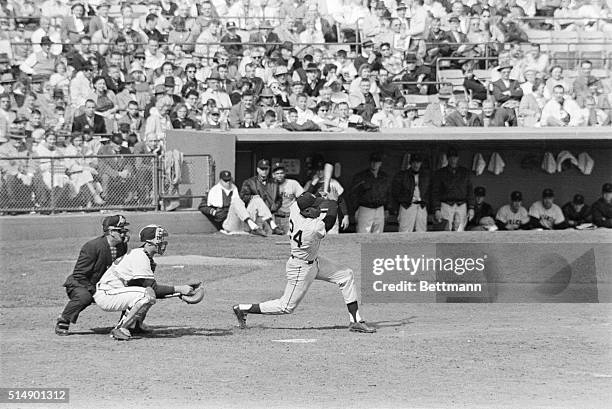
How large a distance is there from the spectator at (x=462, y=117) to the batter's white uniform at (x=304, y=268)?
9.24 meters

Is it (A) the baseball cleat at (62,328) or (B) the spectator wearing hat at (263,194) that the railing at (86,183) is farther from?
(A) the baseball cleat at (62,328)

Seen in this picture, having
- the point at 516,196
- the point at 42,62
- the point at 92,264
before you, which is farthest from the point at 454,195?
the point at 92,264

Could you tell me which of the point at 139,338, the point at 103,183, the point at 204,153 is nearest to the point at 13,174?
the point at 103,183

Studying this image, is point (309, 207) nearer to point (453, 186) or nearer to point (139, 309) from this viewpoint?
point (139, 309)

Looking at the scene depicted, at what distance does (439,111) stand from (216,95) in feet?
13.0

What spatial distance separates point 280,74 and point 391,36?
→ 2546 mm

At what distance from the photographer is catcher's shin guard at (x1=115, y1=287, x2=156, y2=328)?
35.3 feet

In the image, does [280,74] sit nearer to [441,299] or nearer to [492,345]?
[441,299]

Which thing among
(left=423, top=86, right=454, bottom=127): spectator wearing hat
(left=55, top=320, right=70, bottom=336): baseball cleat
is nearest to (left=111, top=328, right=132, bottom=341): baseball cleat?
(left=55, top=320, right=70, bottom=336): baseball cleat

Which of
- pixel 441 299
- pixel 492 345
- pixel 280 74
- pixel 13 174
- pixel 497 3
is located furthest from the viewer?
pixel 497 3

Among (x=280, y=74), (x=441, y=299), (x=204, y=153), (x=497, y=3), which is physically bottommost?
(x=441, y=299)

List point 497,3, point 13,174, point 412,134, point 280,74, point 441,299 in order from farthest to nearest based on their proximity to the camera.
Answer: point 497,3, point 280,74, point 412,134, point 13,174, point 441,299

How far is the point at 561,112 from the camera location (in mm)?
20781

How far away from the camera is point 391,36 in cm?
2216
